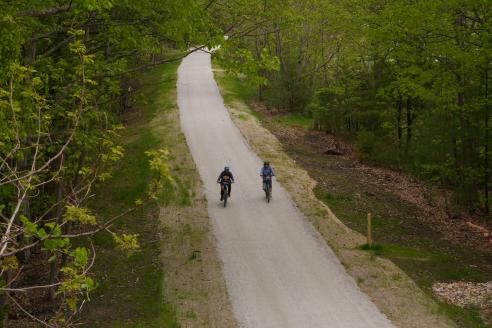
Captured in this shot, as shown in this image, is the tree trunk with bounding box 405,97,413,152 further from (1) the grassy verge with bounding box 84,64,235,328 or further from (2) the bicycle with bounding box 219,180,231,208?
(2) the bicycle with bounding box 219,180,231,208

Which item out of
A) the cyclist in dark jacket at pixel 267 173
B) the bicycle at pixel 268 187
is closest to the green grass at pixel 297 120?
the bicycle at pixel 268 187

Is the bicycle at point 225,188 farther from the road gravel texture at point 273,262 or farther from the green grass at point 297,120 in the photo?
the green grass at point 297,120

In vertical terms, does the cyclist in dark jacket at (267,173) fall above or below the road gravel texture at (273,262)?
above

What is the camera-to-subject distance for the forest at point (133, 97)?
896cm

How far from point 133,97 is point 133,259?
6.90 meters

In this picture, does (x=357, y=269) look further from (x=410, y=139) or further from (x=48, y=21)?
(x=410, y=139)

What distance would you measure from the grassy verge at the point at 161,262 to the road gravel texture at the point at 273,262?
54cm

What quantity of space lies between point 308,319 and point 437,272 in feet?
18.0

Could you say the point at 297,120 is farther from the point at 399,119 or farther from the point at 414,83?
the point at 414,83

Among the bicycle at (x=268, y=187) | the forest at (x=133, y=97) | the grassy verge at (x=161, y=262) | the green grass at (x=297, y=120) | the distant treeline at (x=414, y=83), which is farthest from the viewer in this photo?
the green grass at (x=297, y=120)

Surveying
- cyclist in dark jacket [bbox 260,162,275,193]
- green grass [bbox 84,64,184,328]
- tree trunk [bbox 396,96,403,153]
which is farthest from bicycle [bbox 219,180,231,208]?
tree trunk [bbox 396,96,403,153]

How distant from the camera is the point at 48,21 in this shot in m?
17.1

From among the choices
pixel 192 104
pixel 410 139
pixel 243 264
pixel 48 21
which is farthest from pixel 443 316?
pixel 192 104

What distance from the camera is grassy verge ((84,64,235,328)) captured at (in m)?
14.3
